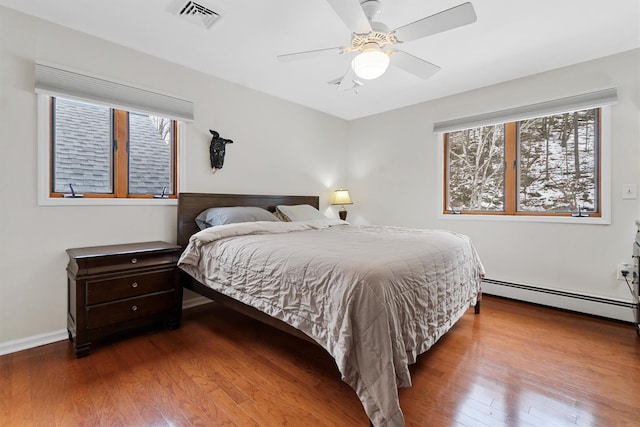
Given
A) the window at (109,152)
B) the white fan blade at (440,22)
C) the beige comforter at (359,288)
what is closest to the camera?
the beige comforter at (359,288)

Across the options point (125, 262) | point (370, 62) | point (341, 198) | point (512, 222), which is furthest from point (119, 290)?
point (512, 222)

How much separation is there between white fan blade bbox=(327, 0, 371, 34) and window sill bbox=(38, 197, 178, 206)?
2.16 meters

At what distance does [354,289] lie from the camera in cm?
137

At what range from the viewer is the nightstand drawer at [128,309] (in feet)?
6.69

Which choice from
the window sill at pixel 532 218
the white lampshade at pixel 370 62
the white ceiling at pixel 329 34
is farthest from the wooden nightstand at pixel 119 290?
the window sill at pixel 532 218

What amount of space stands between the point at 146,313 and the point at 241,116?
2188 millimetres

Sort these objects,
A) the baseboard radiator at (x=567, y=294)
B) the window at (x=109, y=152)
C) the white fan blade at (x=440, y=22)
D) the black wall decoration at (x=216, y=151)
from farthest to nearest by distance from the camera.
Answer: the black wall decoration at (x=216, y=151) → the baseboard radiator at (x=567, y=294) → the window at (x=109, y=152) → the white fan blade at (x=440, y=22)

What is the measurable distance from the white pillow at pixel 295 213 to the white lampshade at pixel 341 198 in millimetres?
827

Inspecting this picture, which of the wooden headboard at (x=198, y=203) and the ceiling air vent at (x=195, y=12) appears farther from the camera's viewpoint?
the wooden headboard at (x=198, y=203)

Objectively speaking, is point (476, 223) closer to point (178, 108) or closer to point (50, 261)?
point (178, 108)

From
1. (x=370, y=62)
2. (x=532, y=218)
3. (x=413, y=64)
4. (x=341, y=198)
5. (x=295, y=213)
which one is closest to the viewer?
A: (x=370, y=62)

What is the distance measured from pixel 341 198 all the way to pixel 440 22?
285cm

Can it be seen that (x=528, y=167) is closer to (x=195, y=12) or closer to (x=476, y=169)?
(x=476, y=169)

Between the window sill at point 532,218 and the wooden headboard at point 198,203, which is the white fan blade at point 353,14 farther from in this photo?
the window sill at point 532,218
